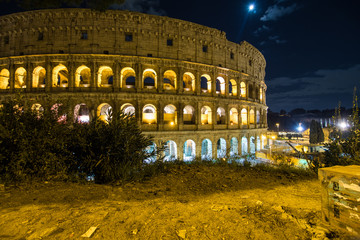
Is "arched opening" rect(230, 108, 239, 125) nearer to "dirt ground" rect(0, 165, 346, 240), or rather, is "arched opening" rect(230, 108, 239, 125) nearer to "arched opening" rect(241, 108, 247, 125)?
"arched opening" rect(241, 108, 247, 125)

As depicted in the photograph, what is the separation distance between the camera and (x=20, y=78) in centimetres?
1734

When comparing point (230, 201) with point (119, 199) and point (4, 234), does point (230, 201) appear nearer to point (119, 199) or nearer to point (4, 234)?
point (119, 199)

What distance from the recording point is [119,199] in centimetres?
414

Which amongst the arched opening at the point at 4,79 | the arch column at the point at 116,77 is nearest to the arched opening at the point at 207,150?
the arch column at the point at 116,77

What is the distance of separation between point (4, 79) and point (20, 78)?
1534 mm

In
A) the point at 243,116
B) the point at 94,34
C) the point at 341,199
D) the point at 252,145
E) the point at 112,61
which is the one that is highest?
the point at 94,34

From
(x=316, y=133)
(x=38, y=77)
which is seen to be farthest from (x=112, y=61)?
(x=316, y=133)

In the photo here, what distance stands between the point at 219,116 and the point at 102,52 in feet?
50.4

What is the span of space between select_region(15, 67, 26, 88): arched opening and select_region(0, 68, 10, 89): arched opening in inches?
37.1

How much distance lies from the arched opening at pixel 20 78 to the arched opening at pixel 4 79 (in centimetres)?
94

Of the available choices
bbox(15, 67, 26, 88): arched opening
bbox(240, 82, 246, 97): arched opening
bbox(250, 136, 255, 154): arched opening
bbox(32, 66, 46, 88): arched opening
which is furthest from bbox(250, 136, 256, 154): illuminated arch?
bbox(15, 67, 26, 88): arched opening

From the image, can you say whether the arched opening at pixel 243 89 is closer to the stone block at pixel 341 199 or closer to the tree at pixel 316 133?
the tree at pixel 316 133

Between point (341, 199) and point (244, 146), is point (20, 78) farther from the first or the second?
point (244, 146)

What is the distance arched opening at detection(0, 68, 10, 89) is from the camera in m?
17.0
